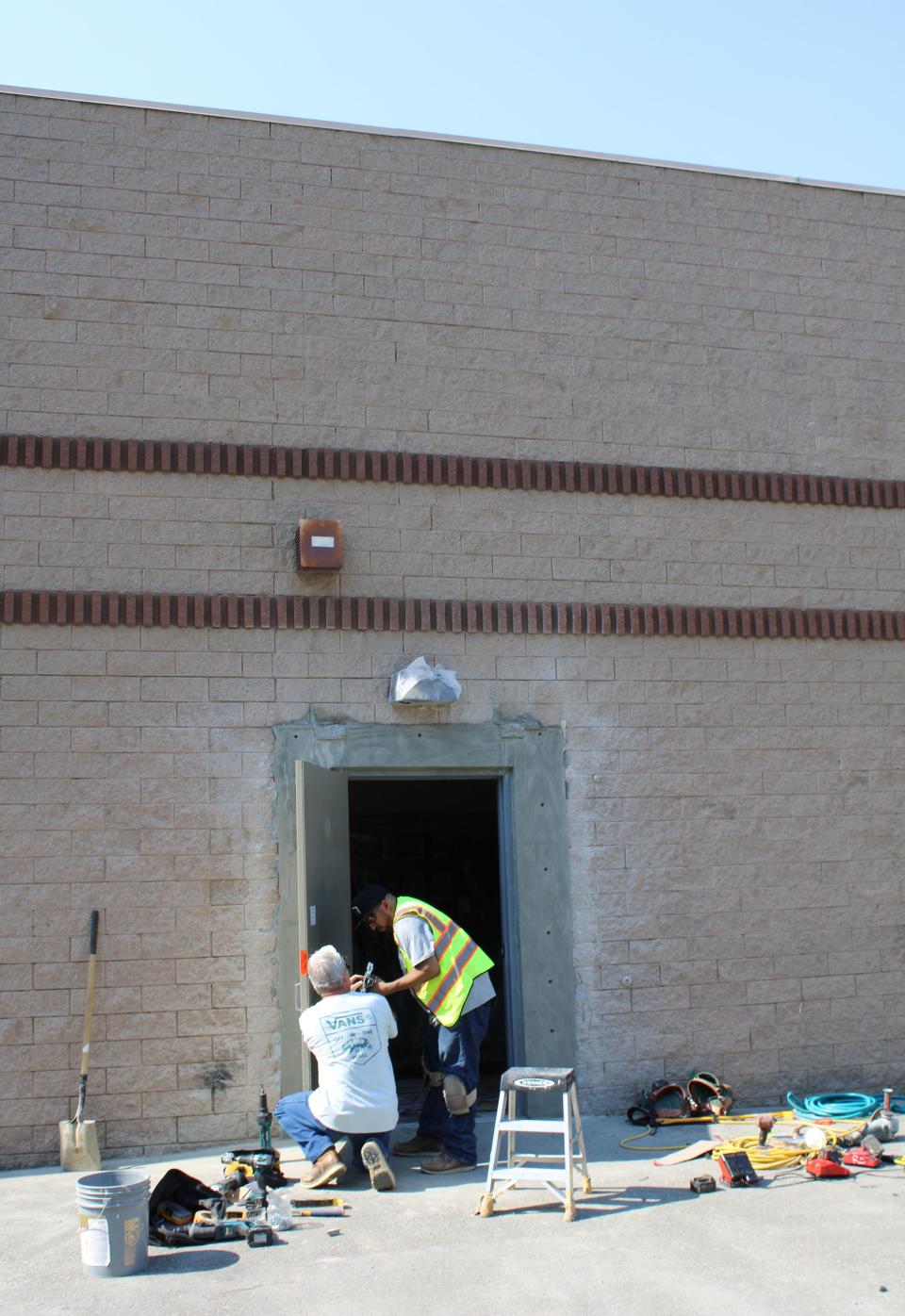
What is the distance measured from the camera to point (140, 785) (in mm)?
8398

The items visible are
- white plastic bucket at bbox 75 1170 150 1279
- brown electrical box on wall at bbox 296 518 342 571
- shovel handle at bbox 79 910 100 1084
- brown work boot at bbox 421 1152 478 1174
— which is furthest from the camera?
brown electrical box on wall at bbox 296 518 342 571

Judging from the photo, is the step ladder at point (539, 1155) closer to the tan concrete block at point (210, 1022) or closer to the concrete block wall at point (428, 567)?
the concrete block wall at point (428, 567)

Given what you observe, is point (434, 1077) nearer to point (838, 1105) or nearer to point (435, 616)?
point (838, 1105)

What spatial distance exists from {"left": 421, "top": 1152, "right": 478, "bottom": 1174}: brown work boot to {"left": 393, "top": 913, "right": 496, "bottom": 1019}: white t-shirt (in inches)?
31.8

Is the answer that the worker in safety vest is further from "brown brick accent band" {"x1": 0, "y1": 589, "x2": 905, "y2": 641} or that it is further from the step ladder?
"brown brick accent band" {"x1": 0, "y1": 589, "x2": 905, "y2": 641}

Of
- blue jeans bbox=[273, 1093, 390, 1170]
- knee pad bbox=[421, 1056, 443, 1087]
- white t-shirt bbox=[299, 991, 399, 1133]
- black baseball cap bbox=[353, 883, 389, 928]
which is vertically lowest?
blue jeans bbox=[273, 1093, 390, 1170]

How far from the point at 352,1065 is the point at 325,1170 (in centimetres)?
55

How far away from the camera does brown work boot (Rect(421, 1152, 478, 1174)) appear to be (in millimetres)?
7434

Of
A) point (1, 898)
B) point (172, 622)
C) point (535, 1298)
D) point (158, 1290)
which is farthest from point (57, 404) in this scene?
point (535, 1298)

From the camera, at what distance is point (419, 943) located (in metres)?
7.56

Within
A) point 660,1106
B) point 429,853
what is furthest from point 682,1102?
point 429,853

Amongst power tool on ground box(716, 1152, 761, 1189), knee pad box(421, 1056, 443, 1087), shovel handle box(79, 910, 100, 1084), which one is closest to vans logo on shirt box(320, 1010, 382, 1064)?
knee pad box(421, 1056, 443, 1087)

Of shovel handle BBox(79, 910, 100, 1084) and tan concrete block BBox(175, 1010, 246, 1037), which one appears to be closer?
shovel handle BBox(79, 910, 100, 1084)

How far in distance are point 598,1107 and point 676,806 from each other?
2.06 m
